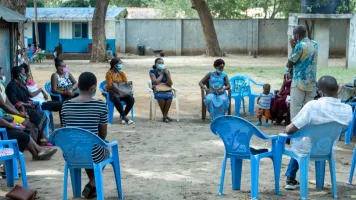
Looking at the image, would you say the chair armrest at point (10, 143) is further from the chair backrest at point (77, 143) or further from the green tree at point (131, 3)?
the green tree at point (131, 3)

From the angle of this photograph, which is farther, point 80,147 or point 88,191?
point 88,191

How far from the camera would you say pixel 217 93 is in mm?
11555

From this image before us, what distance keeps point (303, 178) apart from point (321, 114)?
0.64 meters

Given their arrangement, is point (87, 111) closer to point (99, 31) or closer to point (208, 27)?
point (99, 31)

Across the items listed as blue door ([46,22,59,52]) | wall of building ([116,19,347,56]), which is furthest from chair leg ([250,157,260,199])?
blue door ([46,22,59,52])

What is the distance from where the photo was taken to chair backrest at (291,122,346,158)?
6066 mm

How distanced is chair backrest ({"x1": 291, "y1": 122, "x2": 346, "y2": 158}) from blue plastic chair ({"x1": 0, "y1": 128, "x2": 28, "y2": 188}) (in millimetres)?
2777

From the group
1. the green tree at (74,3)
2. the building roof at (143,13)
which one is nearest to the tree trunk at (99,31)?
the green tree at (74,3)

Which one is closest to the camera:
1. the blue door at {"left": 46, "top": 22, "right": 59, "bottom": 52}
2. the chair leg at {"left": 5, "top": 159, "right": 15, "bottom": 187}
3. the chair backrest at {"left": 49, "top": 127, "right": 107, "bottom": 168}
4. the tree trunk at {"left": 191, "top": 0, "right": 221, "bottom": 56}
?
the chair backrest at {"left": 49, "top": 127, "right": 107, "bottom": 168}

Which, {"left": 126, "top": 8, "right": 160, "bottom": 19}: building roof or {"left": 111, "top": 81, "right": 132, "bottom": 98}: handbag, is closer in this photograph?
{"left": 111, "top": 81, "right": 132, "bottom": 98}: handbag

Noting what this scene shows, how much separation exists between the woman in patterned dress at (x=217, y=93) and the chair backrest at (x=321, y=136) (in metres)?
5.34

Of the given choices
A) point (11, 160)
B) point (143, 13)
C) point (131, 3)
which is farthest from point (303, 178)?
point (131, 3)

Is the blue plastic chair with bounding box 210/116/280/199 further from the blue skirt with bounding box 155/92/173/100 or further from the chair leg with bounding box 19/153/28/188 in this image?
the blue skirt with bounding box 155/92/173/100

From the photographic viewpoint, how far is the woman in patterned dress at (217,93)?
1149 cm
